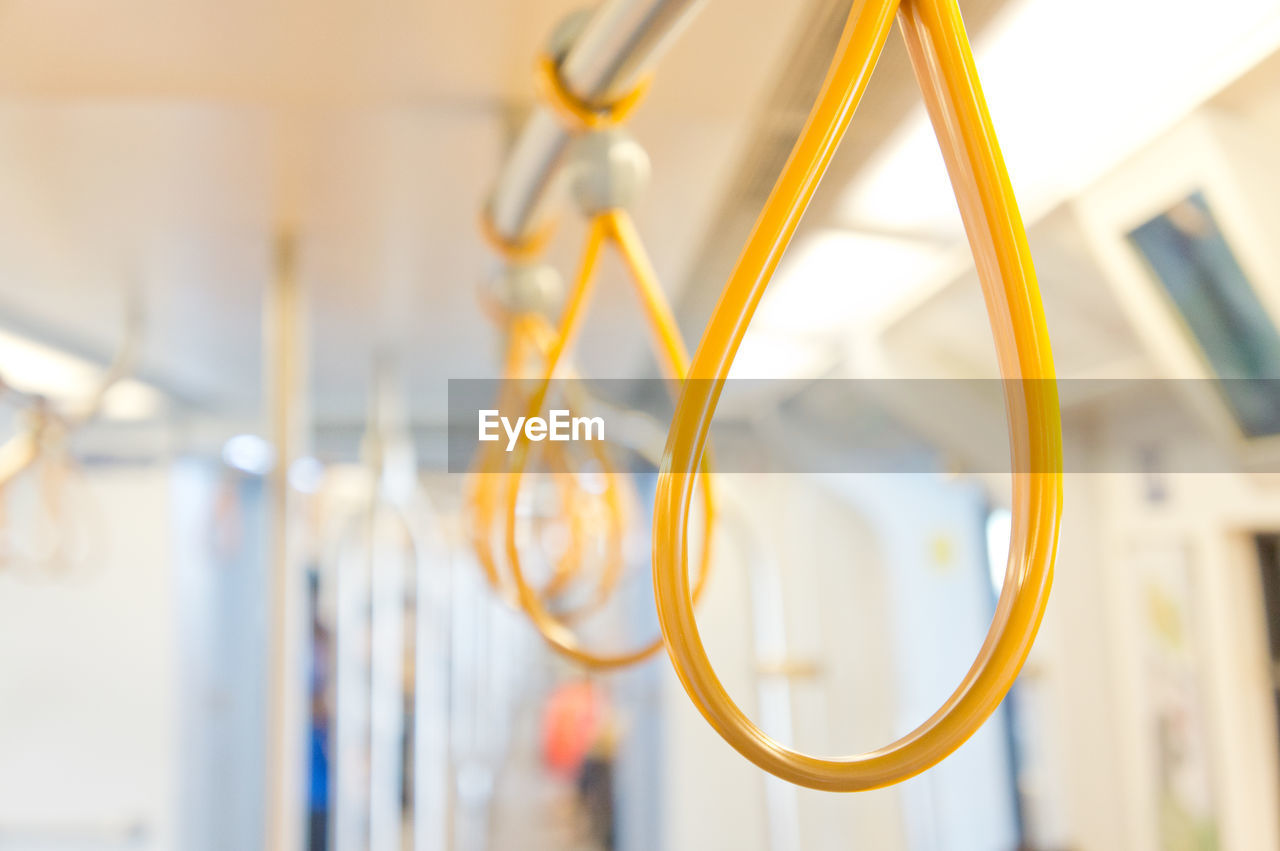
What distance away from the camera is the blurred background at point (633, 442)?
0.66 meters

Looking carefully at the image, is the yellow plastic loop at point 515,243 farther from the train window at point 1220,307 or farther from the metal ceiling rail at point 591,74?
the train window at point 1220,307

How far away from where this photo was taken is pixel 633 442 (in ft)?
4.27

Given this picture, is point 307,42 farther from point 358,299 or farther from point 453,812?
point 453,812

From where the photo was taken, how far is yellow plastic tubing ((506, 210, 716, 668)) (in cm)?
44

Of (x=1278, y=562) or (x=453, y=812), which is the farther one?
(x=453, y=812)

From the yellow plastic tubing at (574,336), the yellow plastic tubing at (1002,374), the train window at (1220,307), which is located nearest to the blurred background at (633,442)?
the train window at (1220,307)

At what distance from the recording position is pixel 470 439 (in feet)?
2.50

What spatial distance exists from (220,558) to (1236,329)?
6.45 feet

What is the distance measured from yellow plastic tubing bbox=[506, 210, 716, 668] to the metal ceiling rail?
6cm

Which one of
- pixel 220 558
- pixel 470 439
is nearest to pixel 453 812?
pixel 220 558

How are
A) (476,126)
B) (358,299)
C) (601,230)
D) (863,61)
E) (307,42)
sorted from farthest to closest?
(358,299) → (476,126) → (307,42) → (601,230) → (863,61)

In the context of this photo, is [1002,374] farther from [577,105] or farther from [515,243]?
[515,243]

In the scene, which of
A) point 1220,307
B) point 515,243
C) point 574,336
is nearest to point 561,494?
point 515,243

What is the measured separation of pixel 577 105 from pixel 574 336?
0.36 ft
